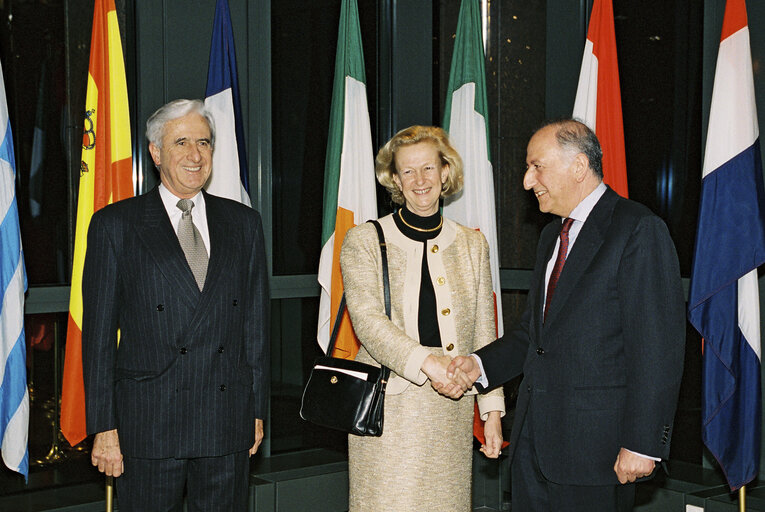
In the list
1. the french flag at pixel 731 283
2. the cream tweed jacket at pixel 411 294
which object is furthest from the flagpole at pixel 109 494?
the french flag at pixel 731 283

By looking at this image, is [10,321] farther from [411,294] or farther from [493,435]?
[493,435]

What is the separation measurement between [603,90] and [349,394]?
7.30 ft

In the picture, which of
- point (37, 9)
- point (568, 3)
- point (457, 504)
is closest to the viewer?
point (457, 504)

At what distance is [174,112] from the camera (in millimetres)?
2795

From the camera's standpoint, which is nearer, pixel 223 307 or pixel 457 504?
pixel 223 307

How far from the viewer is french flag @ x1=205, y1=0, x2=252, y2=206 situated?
13.2 feet

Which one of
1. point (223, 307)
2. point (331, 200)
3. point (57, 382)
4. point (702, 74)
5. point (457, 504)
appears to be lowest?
point (457, 504)

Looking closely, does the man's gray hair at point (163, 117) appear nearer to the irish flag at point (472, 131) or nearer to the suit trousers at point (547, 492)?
the suit trousers at point (547, 492)

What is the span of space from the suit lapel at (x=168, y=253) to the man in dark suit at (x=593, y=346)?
3.67 feet

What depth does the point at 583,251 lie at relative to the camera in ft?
8.27

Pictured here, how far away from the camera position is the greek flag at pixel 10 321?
333 cm

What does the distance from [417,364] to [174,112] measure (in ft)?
3.92

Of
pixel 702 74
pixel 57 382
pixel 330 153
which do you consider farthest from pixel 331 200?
pixel 702 74

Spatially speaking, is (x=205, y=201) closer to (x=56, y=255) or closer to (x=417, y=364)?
(x=417, y=364)
